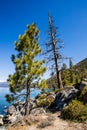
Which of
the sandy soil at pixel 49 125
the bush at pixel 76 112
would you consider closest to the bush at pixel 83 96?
the bush at pixel 76 112

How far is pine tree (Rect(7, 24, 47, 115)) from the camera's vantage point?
22.1 metres

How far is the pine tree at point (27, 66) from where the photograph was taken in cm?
2209

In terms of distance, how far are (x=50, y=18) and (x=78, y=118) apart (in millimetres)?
22899

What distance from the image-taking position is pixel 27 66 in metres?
22.3

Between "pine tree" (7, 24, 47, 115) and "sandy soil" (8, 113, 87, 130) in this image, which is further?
"pine tree" (7, 24, 47, 115)

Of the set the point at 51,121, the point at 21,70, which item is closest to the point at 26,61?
the point at 21,70

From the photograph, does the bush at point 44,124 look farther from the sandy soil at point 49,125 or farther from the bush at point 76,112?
the bush at point 76,112

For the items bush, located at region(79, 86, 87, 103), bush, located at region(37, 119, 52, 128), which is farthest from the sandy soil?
bush, located at region(79, 86, 87, 103)

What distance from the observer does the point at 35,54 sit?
23156mm

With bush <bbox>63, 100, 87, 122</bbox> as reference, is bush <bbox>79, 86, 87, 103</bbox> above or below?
above

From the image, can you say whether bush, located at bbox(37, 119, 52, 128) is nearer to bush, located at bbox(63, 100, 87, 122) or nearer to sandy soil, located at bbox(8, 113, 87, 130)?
sandy soil, located at bbox(8, 113, 87, 130)

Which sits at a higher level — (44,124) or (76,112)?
(76,112)

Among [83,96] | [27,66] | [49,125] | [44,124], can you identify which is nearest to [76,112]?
[49,125]

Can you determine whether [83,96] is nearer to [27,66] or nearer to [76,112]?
[76,112]
